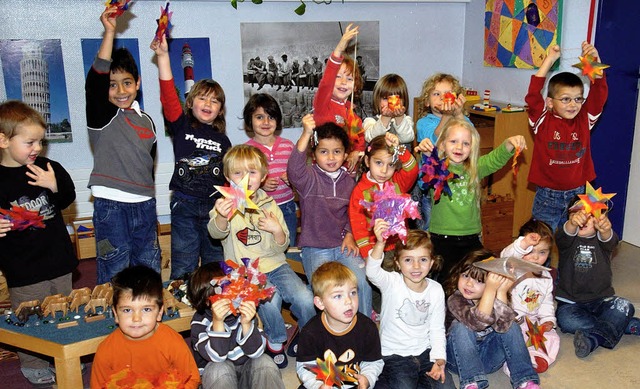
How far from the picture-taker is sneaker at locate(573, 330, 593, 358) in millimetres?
3705

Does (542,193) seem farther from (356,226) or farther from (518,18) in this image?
(518,18)

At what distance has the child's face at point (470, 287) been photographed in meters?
3.40

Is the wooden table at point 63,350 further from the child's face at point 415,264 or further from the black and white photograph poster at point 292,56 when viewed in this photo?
the black and white photograph poster at point 292,56

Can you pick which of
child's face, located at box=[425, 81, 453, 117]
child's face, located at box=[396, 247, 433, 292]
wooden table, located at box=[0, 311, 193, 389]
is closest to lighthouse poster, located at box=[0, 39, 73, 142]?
A: wooden table, located at box=[0, 311, 193, 389]

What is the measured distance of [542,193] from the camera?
438 cm

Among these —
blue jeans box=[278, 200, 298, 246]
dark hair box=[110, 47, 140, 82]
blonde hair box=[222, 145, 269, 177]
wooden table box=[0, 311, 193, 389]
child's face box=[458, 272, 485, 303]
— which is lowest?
wooden table box=[0, 311, 193, 389]

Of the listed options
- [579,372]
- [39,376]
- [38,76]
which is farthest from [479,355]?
[38,76]

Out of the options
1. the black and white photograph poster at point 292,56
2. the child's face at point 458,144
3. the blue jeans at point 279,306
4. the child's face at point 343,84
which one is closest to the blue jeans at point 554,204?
the child's face at point 458,144

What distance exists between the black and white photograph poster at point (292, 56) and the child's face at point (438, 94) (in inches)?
55.7

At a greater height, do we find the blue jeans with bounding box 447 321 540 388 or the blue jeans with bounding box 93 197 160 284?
the blue jeans with bounding box 93 197 160 284

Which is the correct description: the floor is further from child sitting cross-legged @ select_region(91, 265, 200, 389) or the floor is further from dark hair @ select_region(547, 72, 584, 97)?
dark hair @ select_region(547, 72, 584, 97)

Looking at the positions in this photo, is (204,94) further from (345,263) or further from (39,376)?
(39,376)

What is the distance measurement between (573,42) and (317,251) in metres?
2.90

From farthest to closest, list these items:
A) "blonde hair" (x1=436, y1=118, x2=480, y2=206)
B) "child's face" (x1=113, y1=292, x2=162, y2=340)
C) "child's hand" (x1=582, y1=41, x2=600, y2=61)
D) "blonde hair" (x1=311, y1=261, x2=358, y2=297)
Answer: "child's hand" (x1=582, y1=41, x2=600, y2=61), "blonde hair" (x1=436, y1=118, x2=480, y2=206), "blonde hair" (x1=311, y1=261, x2=358, y2=297), "child's face" (x1=113, y1=292, x2=162, y2=340)
